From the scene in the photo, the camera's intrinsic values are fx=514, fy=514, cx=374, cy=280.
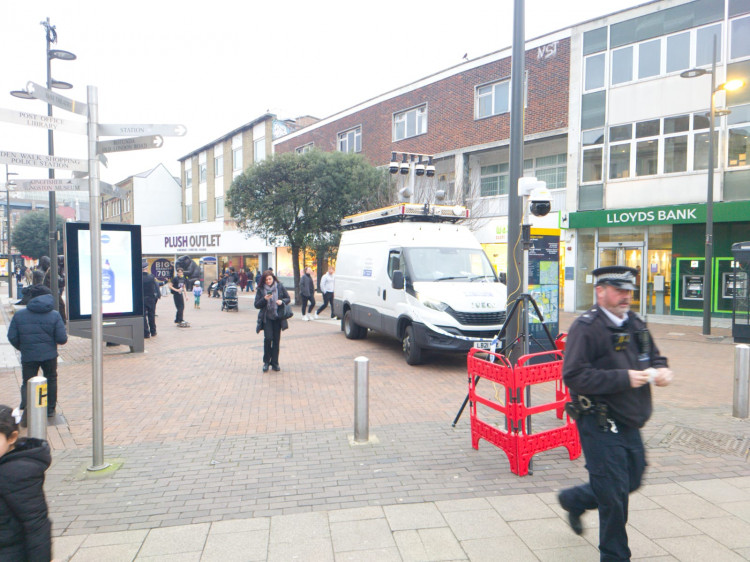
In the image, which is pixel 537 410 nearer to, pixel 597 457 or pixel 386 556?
pixel 597 457

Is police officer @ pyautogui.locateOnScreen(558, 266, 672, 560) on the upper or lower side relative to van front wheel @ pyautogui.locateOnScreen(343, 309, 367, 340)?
upper

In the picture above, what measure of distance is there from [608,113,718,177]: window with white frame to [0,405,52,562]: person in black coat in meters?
18.8

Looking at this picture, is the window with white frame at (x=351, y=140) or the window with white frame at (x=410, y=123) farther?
the window with white frame at (x=351, y=140)

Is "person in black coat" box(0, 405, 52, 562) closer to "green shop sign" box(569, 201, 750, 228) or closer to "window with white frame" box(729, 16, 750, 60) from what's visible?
"green shop sign" box(569, 201, 750, 228)

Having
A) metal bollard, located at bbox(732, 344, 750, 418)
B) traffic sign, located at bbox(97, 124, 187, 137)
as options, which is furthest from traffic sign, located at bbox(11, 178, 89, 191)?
metal bollard, located at bbox(732, 344, 750, 418)

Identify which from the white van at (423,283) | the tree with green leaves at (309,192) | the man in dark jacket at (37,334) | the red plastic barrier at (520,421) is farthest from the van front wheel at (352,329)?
the tree with green leaves at (309,192)

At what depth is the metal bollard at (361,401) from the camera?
5.22 metres

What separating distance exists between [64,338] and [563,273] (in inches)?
674

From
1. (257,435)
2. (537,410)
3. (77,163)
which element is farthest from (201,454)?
(537,410)

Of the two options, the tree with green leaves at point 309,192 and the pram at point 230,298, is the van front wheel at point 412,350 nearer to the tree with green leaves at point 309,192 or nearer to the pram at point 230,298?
the tree with green leaves at point 309,192

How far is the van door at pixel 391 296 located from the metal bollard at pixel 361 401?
437 cm

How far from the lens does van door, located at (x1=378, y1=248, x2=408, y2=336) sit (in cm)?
977

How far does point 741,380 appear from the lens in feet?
19.9

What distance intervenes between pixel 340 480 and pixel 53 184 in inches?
140
